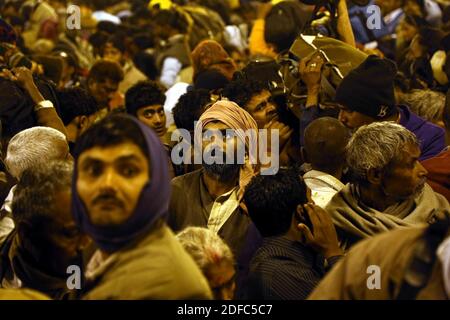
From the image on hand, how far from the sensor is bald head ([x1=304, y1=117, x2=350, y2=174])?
15.7 ft

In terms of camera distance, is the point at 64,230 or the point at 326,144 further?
the point at 326,144

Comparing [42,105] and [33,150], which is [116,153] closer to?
[33,150]

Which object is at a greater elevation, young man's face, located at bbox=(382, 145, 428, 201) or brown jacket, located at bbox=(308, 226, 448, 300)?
brown jacket, located at bbox=(308, 226, 448, 300)

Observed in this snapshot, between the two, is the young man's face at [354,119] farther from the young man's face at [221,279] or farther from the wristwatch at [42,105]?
the young man's face at [221,279]

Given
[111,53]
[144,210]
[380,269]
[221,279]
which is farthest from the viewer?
[111,53]

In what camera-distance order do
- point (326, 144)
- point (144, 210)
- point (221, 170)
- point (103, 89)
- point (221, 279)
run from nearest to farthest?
point (144, 210) < point (221, 279) < point (221, 170) < point (326, 144) < point (103, 89)

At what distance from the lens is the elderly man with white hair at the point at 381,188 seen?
438 cm

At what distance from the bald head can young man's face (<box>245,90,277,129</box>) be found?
558 mm

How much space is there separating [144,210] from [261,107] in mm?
2656

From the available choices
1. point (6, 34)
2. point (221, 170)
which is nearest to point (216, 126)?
point (221, 170)

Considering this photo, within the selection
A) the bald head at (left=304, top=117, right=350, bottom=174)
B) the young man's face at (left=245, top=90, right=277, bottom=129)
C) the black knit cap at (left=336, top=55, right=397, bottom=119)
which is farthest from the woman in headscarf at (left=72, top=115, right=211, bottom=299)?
the black knit cap at (left=336, top=55, right=397, bottom=119)

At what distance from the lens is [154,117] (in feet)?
20.4

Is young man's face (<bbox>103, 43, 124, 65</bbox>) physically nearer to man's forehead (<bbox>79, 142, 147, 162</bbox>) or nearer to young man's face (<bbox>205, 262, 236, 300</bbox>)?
young man's face (<bbox>205, 262, 236, 300</bbox>)
